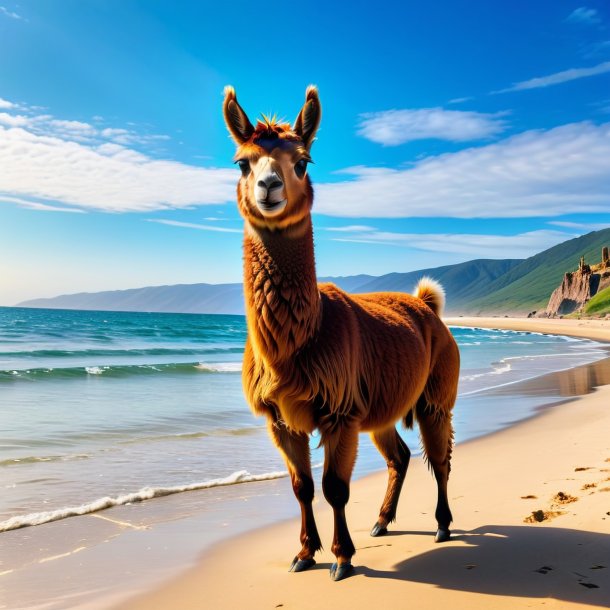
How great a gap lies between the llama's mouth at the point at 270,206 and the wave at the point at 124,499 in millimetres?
3952

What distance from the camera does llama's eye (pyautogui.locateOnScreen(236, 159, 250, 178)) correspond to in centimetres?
405

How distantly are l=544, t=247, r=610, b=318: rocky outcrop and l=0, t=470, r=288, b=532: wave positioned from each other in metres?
102

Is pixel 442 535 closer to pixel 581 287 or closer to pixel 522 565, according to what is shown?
pixel 522 565

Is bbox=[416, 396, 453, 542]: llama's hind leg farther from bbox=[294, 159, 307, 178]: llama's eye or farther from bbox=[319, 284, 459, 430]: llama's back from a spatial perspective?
bbox=[294, 159, 307, 178]: llama's eye

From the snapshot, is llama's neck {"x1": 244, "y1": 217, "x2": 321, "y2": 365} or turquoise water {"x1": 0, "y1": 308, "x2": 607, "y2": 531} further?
turquoise water {"x1": 0, "y1": 308, "x2": 607, "y2": 531}

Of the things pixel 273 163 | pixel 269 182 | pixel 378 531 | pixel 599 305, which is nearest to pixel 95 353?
pixel 378 531

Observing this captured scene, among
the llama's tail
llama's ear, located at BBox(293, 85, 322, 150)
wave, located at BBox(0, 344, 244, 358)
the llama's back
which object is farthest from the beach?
wave, located at BBox(0, 344, 244, 358)

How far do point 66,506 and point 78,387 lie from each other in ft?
41.9

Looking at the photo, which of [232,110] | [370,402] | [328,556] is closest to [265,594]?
[328,556]

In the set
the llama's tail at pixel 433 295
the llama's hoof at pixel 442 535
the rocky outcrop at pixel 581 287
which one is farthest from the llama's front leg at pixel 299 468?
the rocky outcrop at pixel 581 287

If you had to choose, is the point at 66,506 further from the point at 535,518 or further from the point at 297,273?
the point at 535,518

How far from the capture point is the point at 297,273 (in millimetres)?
4172

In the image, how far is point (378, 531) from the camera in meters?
5.15

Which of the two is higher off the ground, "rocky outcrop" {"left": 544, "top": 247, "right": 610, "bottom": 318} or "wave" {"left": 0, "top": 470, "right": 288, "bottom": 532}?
"rocky outcrop" {"left": 544, "top": 247, "right": 610, "bottom": 318}
